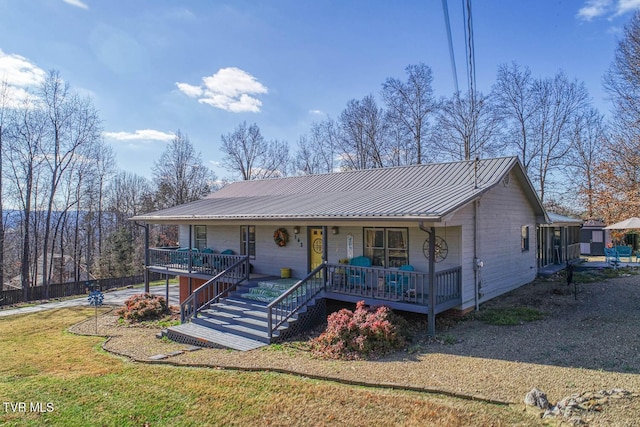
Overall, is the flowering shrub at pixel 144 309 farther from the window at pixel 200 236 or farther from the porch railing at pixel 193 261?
the window at pixel 200 236

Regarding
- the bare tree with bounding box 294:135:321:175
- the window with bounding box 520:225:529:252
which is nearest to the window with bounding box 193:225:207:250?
the window with bounding box 520:225:529:252

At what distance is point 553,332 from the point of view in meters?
9.26

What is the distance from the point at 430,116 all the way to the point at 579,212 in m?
16.1

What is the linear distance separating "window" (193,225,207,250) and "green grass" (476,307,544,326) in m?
12.5

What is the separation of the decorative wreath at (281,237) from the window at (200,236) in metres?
5.07

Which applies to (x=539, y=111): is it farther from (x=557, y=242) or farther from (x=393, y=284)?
(x=393, y=284)

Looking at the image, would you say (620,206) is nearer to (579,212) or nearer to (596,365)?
(579,212)

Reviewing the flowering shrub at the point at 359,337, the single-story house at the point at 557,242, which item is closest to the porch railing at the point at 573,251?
the single-story house at the point at 557,242

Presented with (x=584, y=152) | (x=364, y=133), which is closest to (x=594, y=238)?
(x=584, y=152)

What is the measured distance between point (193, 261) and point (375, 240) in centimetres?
823

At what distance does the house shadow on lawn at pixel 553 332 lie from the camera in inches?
297

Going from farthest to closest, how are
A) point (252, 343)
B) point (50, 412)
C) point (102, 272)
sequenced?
point (102, 272), point (252, 343), point (50, 412)

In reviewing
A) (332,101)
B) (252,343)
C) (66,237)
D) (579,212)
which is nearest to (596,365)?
(252,343)

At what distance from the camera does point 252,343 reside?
393 inches
